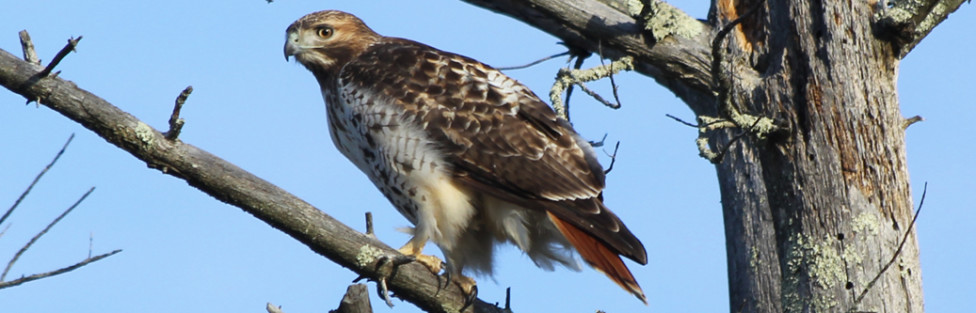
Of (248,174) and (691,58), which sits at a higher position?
(691,58)

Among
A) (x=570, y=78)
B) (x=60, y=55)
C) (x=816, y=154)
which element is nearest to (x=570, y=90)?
(x=570, y=78)

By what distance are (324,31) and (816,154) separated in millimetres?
2548

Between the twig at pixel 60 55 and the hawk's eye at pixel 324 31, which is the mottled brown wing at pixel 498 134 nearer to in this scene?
the hawk's eye at pixel 324 31

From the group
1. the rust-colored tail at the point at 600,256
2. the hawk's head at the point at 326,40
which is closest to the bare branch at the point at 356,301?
the rust-colored tail at the point at 600,256

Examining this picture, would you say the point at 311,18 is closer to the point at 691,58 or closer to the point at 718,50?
the point at 691,58

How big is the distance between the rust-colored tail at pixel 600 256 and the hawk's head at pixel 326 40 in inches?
60.7

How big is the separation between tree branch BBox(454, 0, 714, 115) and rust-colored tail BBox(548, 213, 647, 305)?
31.6 inches

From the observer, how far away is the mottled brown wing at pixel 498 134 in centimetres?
446

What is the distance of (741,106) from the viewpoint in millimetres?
4398

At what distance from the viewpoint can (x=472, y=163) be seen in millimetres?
4539

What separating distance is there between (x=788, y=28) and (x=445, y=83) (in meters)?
1.42

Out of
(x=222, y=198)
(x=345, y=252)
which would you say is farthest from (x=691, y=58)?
(x=222, y=198)

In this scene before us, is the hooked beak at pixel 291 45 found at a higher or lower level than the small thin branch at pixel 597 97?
higher

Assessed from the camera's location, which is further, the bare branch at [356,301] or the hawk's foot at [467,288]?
the hawk's foot at [467,288]
